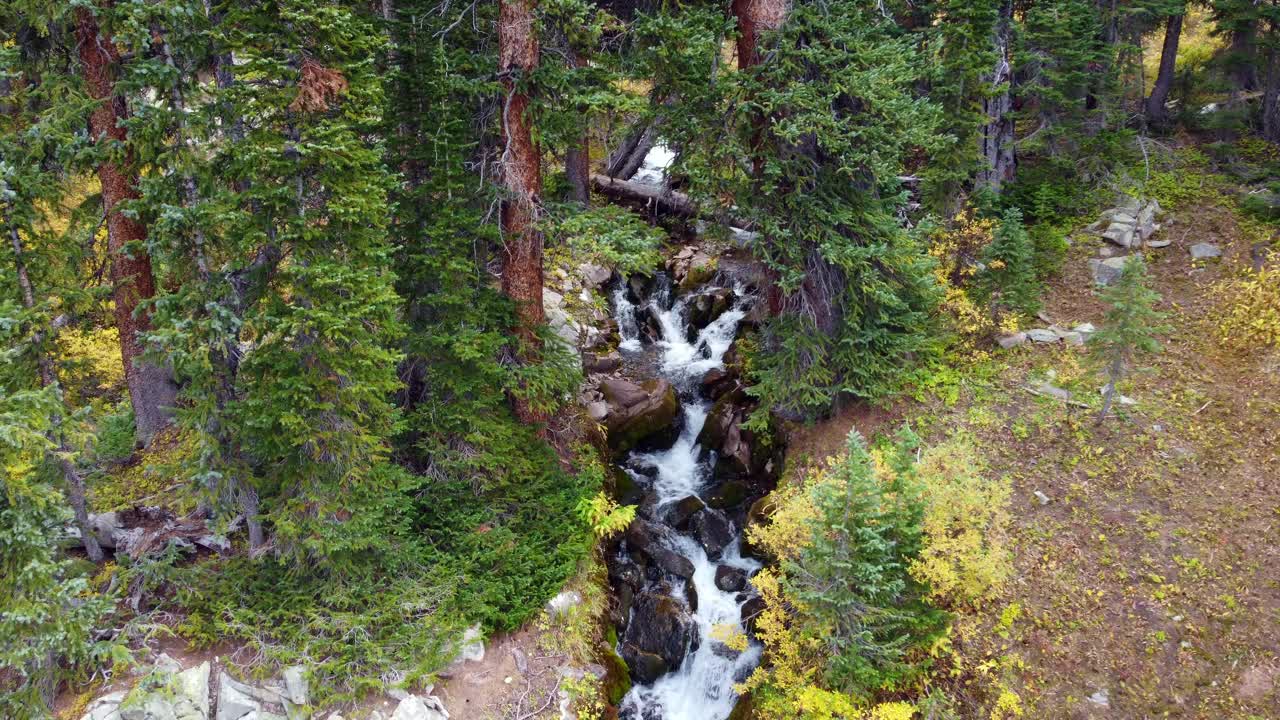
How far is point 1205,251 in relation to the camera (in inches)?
565

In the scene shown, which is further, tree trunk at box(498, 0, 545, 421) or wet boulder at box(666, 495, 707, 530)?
wet boulder at box(666, 495, 707, 530)

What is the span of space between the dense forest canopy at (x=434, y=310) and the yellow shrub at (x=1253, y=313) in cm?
8

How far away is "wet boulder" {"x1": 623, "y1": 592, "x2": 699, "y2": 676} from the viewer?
447 inches

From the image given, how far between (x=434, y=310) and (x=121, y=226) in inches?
194

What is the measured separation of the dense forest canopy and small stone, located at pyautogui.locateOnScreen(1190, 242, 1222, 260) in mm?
628

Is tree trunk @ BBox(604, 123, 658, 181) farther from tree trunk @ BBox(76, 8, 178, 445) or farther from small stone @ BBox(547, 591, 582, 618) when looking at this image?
small stone @ BBox(547, 591, 582, 618)

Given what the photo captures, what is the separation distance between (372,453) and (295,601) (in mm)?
2155

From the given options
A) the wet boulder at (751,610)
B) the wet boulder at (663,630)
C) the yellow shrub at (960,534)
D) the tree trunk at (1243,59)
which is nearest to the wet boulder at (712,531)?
the wet boulder at (751,610)

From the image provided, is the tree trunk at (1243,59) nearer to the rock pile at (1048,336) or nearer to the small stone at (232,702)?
the rock pile at (1048,336)

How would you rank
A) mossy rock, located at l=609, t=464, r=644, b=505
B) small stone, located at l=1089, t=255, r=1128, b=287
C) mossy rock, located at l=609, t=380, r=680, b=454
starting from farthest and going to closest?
mossy rock, located at l=609, t=380, r=680, b=454 → small stone, located at l=1089, t=255, r=1128, b=287 → mossy rock, located at l=609, t=464, r=644, b=505

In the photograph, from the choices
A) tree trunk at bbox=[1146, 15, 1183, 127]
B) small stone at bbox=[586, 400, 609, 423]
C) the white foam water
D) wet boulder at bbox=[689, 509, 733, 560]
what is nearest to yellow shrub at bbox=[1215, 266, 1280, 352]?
tree trunk at bbox=[1146, 15, 1183, 127]

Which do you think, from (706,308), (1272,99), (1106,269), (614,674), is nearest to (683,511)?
(614,674)

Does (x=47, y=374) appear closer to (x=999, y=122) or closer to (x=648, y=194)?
(x=648, y=194)

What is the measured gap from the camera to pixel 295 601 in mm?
8711
